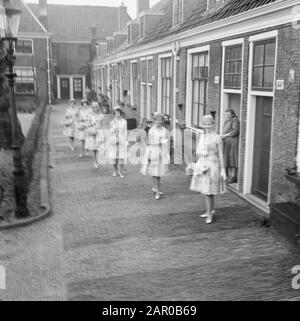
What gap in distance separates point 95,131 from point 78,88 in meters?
37.8

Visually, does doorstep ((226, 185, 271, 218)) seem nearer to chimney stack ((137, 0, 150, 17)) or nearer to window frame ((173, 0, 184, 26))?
window frame ((173, 0, 184, 26))

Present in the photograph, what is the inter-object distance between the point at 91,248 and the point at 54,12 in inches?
1979

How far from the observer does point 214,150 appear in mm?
7414

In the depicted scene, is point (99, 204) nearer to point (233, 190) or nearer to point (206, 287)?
point (233, 190)

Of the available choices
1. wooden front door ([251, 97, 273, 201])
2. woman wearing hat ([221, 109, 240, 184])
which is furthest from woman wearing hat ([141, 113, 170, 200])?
wooden front door ([251, 97, 273, 201])

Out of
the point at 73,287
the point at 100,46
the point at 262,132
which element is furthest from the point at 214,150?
the point at 100,46

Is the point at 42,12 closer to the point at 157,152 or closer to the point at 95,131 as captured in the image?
the point at 95,131

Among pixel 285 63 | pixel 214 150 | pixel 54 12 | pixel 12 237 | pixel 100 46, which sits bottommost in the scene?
pixel 12 237

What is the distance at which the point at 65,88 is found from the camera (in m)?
48.1

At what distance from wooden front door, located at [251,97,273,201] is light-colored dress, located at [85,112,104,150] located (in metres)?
5.35

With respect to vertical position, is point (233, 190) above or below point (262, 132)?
below

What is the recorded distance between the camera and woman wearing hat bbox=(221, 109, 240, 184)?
372 inches

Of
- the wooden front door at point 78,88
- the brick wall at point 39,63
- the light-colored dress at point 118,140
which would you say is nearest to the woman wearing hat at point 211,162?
the light-colored dress at point 118,140

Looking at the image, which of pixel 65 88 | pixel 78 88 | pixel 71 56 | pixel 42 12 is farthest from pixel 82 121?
pixel 71 56
